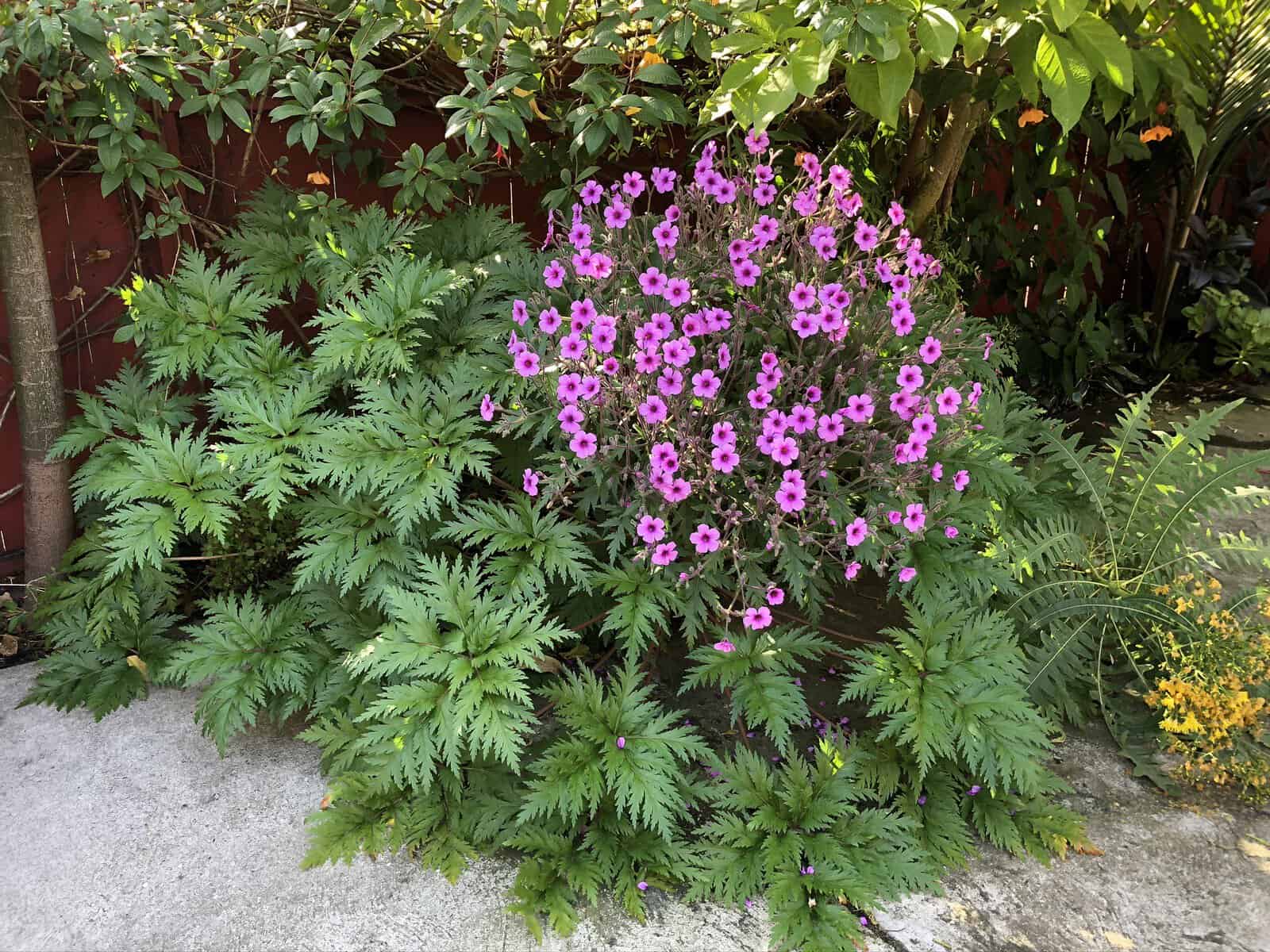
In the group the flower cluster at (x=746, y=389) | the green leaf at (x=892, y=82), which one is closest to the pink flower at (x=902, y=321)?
the flower cluster at (x=746, y=389)

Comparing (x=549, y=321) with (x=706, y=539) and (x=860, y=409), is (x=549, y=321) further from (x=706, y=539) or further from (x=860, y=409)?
(x=860, y=409)

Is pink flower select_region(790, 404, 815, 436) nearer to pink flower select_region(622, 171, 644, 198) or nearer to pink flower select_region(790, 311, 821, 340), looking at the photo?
pink flower select_region(790, 311, 821, 340)

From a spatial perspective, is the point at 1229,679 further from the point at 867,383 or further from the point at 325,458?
the point at 325,458

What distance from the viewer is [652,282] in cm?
226

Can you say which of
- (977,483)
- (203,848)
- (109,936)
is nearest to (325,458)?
(203,848)

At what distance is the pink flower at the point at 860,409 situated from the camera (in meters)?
2.13

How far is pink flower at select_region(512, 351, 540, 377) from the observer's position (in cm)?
216

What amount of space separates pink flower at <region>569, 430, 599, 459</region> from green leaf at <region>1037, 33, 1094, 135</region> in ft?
4.07

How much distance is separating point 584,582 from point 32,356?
74.0 inches

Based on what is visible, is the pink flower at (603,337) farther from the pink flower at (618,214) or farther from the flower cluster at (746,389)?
the pink flower at (618,214)

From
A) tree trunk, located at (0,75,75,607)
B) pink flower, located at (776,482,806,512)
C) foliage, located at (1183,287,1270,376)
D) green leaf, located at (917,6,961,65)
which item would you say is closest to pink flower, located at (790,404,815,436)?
pink flower, located at (776,482,806,512)

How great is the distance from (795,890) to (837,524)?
0.83 meters

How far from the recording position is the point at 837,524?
228cm

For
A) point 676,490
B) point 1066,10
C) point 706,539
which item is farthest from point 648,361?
point 1066,10
